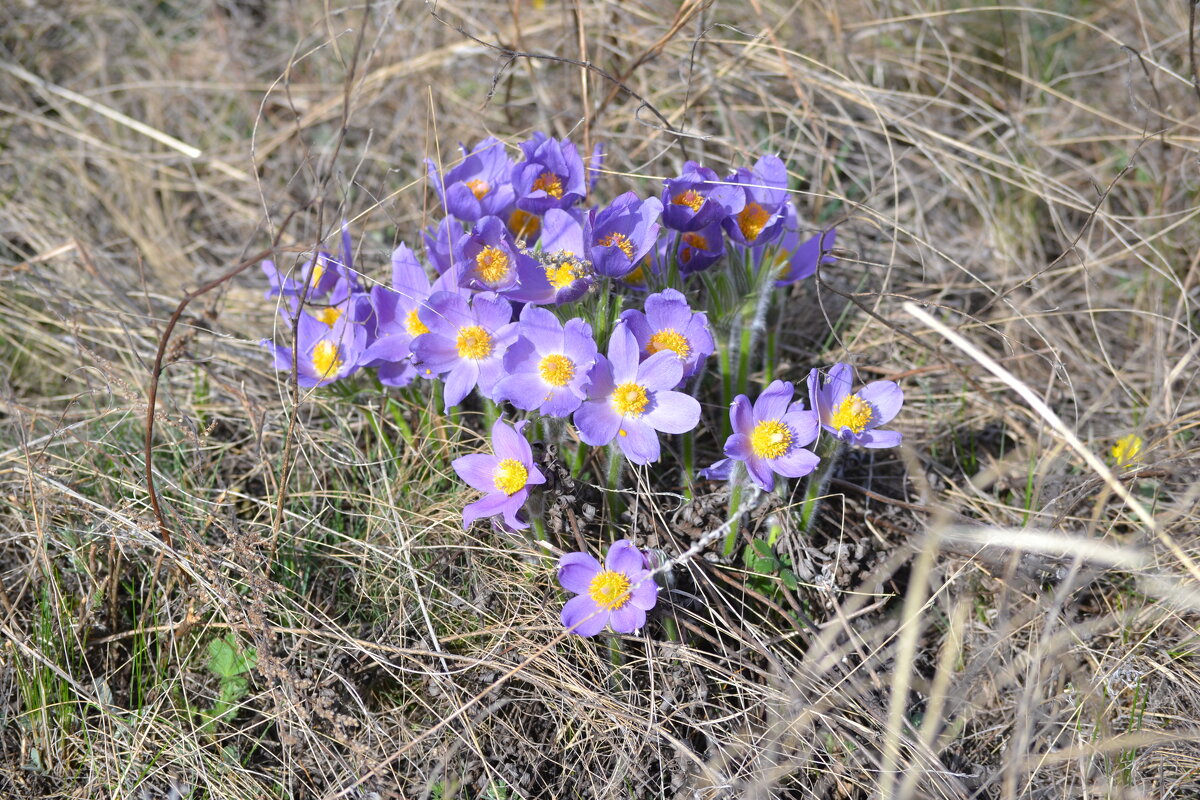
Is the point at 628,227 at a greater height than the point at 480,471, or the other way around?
the point at 628,227

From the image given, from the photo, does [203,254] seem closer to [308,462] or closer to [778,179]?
[308,462]

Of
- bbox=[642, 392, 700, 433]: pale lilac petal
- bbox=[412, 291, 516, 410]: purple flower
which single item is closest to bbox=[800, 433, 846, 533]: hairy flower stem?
bbox=[642, 392, 700, 433]: pale lilac petal

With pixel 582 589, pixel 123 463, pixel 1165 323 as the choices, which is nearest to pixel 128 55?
pixel 123 463

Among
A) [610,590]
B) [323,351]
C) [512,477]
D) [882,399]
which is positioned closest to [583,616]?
[610,590]

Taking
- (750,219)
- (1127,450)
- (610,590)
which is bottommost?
(1127,450)

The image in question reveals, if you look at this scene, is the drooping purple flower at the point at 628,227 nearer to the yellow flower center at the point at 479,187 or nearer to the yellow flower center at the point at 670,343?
the yellow flower center at the point at 670,343

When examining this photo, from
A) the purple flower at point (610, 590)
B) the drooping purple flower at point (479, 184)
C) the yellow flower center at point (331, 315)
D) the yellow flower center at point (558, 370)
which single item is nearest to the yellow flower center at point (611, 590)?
the purple flower at point (610, 590)

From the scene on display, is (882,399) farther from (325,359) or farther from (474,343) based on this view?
(325,359)
